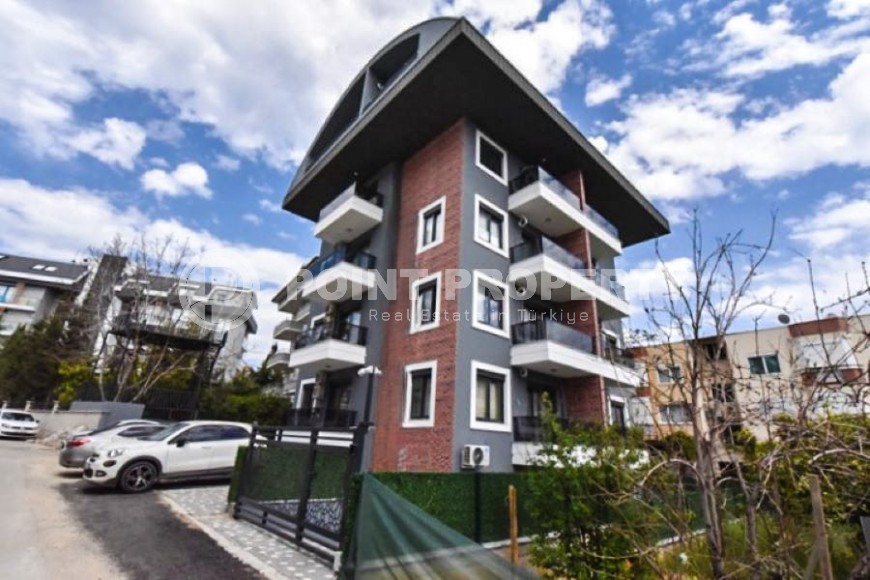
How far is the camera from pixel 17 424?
19.7 meters

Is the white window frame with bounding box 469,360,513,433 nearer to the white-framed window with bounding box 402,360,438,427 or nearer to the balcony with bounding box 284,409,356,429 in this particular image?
the white-framed window with bounding box 402,360,438,427

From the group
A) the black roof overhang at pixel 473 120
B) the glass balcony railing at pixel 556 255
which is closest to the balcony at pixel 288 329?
the black roof overhang at pixel 473 120

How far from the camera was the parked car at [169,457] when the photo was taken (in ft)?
29.3

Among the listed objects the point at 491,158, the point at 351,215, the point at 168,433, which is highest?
the point at 491,158

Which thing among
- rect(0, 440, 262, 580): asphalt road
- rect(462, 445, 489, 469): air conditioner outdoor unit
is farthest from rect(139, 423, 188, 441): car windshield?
rect(462, 445, 489, 469): air conditioner outdoor unit

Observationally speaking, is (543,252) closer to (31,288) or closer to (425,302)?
(425,302)

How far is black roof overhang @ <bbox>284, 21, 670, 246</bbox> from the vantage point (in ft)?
40.3

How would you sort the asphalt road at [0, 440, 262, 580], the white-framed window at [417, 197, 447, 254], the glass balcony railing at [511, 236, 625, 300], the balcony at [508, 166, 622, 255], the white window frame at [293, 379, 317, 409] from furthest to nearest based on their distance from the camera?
1. the white window frame at [293, 379, 317, 409]
2. the balcony at [508, 166, 622, 255]
3. the white-framed window at [417, 197, 447, 254]
4. the glass balcony railing at [511, 236, 625, 300]
5. the asphalt road at [0, 440, 262, 580]

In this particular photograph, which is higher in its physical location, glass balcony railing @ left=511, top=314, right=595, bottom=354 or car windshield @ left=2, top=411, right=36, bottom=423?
glass balcony railing @ left=511, top=314, right=595, bottom=354

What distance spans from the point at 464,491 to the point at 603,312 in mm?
11386

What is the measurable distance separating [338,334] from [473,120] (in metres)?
8.91

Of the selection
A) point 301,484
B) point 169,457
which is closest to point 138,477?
point 169,457

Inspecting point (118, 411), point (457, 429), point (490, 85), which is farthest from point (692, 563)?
point (118, 411)

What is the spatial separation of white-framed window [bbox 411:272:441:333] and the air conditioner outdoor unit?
3512mm
